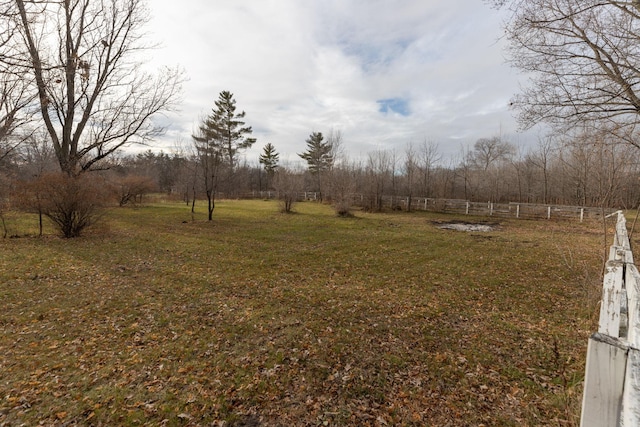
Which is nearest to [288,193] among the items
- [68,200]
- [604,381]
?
[68,200]

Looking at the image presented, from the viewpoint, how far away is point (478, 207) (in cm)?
2320

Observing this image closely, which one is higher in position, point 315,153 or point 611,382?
point 315,153

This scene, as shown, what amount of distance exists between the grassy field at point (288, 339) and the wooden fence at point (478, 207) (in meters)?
14.0

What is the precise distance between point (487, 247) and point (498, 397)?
9.19 metres

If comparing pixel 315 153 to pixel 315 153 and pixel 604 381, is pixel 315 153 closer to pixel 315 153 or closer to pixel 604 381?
pixel 315 153

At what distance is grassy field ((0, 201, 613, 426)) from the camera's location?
286cm

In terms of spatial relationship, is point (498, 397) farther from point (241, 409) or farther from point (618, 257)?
point (241, 409)

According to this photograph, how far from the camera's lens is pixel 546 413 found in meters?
2.78

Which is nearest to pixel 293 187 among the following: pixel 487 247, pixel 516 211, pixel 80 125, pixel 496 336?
pixel 80 125

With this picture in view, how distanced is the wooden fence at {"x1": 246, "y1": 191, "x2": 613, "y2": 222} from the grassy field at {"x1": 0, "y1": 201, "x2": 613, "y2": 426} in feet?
46.0

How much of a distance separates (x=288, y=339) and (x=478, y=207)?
23.8m

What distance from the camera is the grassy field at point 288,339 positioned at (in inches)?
112

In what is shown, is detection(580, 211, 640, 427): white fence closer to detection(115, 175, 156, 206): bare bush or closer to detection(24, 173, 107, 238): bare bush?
detection(24, 173, 107, 238): bare bush

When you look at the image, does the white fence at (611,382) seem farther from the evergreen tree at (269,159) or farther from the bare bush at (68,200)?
the evergreen tree at (269,159)
